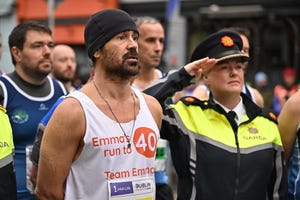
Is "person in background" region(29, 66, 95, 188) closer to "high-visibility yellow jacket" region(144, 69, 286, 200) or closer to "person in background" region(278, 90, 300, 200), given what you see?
"high-visibility yellow jacket" region(144, 69, 286, 200)

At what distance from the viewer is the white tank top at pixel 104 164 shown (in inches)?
113

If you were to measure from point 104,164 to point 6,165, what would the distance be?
59cm

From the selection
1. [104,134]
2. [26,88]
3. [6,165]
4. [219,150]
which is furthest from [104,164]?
[26,88]

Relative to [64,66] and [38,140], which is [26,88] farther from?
[64,66]

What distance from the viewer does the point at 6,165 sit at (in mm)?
3088

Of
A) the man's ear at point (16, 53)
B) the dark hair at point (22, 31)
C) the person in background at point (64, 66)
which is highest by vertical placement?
the dark hair at point (22, 31)

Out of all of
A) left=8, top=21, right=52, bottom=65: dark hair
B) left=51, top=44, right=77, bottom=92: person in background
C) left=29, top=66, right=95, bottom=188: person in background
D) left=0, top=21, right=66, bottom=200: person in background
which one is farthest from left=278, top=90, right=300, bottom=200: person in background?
left=51, top=44, right=77, bottom=92: person in background

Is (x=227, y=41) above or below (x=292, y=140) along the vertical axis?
above

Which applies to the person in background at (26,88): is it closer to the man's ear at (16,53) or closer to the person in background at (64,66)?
the man's ear at (16,53)

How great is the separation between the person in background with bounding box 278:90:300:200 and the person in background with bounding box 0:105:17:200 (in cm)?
167

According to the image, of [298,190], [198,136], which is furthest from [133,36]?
[298,190]

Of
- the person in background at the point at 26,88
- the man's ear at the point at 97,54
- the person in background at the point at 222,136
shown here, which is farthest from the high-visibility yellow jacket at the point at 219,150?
the person in background at the point at 26,88

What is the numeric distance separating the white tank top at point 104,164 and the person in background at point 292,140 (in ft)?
3.57

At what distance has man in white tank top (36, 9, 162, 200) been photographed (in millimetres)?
2861
